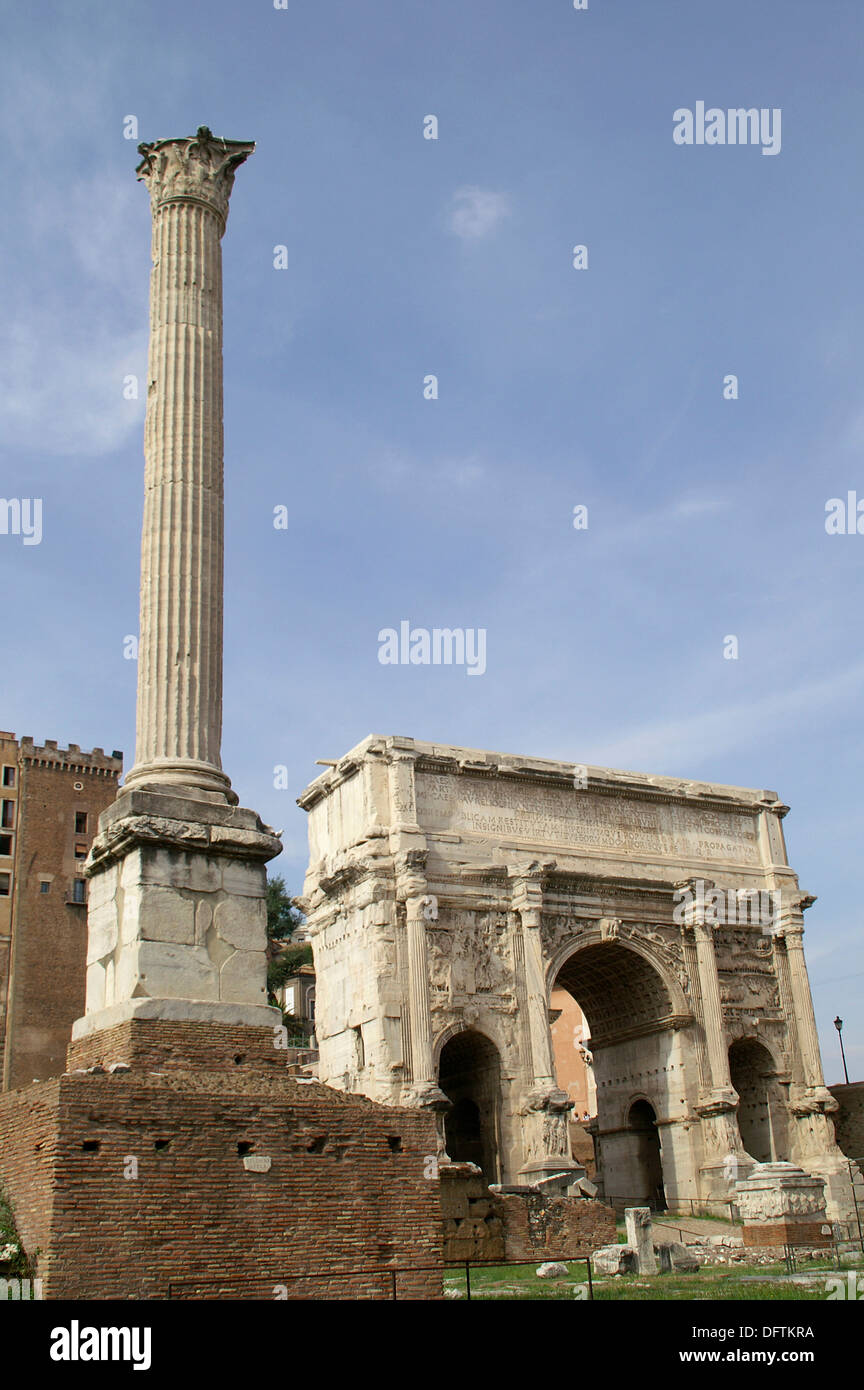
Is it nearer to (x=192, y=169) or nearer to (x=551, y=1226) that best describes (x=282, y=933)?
(x=551, y=1226)

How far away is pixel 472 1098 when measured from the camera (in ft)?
107

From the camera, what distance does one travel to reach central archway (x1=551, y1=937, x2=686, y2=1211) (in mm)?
34438

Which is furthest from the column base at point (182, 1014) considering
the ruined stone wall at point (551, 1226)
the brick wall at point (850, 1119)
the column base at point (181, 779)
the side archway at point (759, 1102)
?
the brick wall at point (850, 1119)

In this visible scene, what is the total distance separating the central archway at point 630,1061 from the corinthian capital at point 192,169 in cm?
2373

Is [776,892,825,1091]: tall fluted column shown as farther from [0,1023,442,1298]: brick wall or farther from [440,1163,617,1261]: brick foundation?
[0,1023,442,1298]: brick wall

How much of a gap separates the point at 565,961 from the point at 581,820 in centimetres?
372

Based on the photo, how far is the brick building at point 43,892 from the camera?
57.4 meters

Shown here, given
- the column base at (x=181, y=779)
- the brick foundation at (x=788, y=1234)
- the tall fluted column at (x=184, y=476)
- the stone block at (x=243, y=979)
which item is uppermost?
the tall fluted column at (x=184, y=476)

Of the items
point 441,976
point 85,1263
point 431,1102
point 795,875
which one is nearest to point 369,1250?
point 85,1263

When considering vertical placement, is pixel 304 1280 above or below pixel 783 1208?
below

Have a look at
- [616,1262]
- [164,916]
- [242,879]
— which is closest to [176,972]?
[164,916]

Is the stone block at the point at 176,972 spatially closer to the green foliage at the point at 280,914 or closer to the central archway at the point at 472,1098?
the central archway at the point at 472,1098
